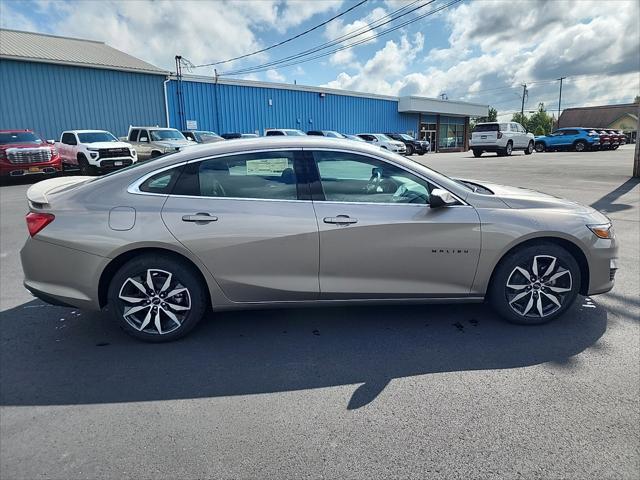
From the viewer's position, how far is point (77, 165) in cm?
1680

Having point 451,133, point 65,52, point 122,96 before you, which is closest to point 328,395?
point 122,96

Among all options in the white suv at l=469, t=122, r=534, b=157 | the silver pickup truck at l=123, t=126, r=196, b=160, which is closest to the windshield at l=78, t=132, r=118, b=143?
the silver pickup truck at l=123, t=126, r=196, b=160

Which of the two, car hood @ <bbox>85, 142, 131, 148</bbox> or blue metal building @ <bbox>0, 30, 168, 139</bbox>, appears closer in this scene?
car hood @ <bbox>85, 142, 131, 148</bbox>

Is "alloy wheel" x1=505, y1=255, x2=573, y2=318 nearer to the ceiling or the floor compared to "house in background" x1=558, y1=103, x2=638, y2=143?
nearer to the floor

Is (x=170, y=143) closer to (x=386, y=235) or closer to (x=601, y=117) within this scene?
(x=386, y=235)

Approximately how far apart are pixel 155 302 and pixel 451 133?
49198 millimetres

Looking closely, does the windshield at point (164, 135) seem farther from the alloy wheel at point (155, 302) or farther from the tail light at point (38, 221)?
the alloy wheel at point (155, 302)

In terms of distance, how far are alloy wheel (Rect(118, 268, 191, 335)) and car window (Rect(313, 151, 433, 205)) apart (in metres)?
1.42

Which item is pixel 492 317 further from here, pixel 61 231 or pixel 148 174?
pixel 61 231

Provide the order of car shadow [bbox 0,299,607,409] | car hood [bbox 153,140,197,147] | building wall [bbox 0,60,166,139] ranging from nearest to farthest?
car shadow [bbox 0,299,607,409] < car hood [bbox 153,140,197,147] < building wall [bbox 0,60,166,139]

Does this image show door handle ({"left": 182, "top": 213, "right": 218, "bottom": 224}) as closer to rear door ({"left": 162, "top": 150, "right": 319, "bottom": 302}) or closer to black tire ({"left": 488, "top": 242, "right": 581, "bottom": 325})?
rear door ({"left": 162, "top": 150, "right": 319, "bottom": 302})

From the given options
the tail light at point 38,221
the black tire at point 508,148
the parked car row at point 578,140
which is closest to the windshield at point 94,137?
the tail light at point 38,221

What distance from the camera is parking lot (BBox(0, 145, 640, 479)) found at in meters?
2.23

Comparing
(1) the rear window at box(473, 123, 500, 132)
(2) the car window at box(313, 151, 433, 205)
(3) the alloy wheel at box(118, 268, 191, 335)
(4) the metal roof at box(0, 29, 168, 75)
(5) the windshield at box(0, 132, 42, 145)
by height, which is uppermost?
(4) the metal roof at box(0, 29, 168, 75)
